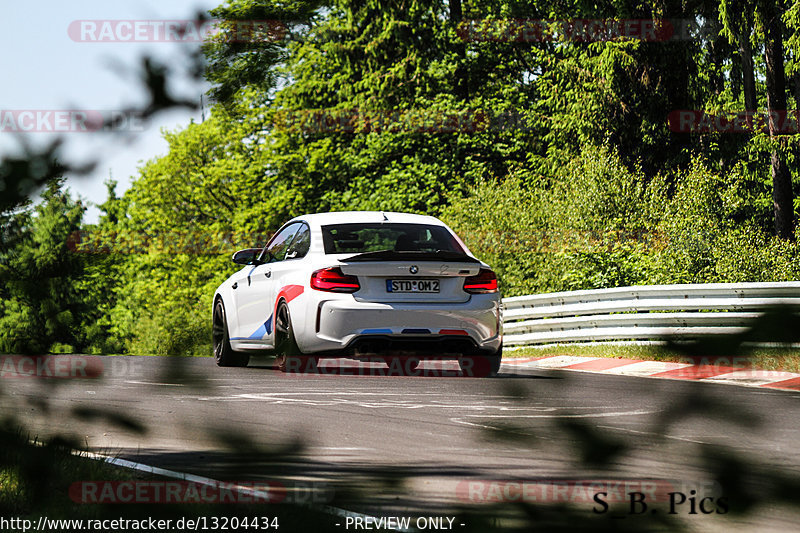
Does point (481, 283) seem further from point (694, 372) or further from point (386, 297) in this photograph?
point (694, 372)

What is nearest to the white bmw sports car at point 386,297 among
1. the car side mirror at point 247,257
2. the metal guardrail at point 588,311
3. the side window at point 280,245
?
the side window at point 280,245

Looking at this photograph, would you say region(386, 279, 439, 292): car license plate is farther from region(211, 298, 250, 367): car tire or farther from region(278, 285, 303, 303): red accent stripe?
region(211, 298, 250, 367): car tire

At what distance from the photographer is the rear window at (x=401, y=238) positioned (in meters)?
11.2

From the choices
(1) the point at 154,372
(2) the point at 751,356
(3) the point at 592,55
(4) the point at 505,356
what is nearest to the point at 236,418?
(1) the point at 154,372

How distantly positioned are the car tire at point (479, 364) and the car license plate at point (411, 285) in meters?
0.99

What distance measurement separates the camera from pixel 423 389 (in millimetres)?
11680

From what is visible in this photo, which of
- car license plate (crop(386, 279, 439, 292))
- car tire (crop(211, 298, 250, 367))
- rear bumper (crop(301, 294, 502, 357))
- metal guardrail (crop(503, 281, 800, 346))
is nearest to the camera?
rear bumper (crop(301, 294, 502, 357))

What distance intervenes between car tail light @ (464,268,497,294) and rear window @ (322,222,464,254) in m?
0.53

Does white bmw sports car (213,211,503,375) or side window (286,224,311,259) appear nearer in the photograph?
white bmw sports car (213,211,503,375)

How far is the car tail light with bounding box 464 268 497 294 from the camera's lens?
35.1ft

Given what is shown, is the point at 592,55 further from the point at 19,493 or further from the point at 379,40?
the point at 19,493

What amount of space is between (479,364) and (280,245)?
2.48 m

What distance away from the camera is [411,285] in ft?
34.1

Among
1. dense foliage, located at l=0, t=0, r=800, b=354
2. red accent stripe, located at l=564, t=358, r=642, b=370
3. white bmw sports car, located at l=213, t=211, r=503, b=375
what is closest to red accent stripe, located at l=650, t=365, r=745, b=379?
dense foliage, located at l=0, t=0, r=800, b=354
